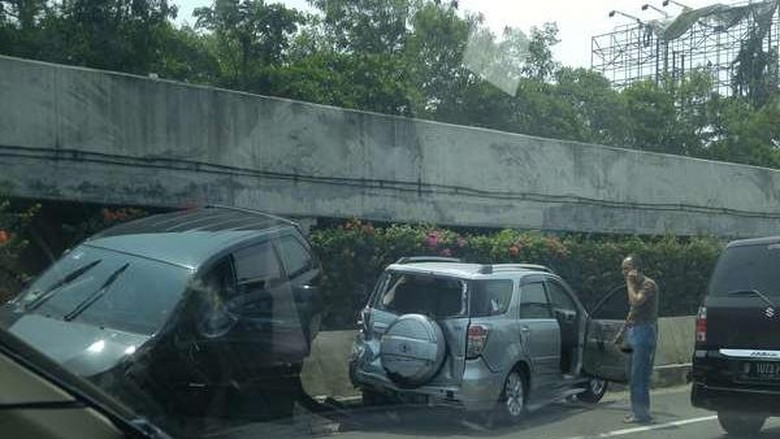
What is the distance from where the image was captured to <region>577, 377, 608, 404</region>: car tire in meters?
11.5

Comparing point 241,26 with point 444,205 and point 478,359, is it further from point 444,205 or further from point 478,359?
point 478,359

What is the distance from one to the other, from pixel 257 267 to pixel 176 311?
1276mm

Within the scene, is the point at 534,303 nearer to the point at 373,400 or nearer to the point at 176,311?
the point at 373,400

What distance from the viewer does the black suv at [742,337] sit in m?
8.64

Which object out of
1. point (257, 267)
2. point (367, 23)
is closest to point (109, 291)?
point (257, 267)

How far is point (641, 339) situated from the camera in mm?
10484

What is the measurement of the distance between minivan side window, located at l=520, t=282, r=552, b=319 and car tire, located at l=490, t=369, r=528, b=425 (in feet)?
2.14

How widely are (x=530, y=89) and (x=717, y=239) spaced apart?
53.1 ft

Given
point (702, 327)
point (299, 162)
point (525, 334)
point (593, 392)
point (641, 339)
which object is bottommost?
point (593, 392)

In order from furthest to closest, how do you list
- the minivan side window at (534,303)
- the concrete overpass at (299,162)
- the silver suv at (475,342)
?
the concrete overpass at (299,162) → the minivan side window at (534,303) → the silver suv at (475,342)

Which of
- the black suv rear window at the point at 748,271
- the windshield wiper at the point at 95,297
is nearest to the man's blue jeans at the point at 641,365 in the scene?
the black suv rear window at the point at 748,271

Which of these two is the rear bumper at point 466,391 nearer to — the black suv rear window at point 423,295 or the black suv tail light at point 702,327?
the black suv rear window at point 423,295

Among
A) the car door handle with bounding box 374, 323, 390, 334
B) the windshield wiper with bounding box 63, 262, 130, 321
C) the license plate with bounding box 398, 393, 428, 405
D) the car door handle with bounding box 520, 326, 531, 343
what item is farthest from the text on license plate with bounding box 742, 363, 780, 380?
the windshield wiper with bounding box 63, 262, 130, 321

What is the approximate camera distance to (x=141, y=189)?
13477mm
